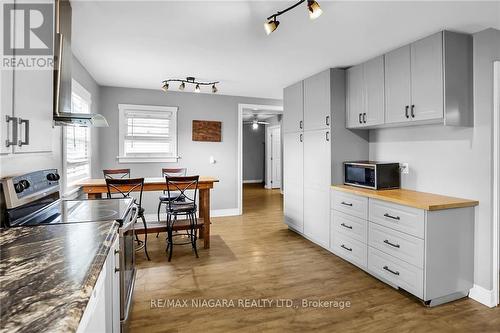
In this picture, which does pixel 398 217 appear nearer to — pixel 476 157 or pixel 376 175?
pixel 376 175

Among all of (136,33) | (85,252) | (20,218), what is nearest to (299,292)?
(85,252)

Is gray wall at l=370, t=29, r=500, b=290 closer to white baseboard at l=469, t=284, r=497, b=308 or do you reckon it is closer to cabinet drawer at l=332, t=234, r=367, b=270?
white baseboard at l=469, t=284, r=497, b=308

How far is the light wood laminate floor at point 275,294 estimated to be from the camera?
6.98 feet

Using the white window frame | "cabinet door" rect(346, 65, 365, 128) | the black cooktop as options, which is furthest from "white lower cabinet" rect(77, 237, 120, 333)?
"cabinet door" rect(346, 65, 365, 128)

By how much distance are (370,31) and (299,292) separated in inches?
96.8

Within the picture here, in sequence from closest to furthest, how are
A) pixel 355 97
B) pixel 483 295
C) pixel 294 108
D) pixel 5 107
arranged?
pixel 5 107
pixel 483 295
pixel 355 97
pixel 294 108

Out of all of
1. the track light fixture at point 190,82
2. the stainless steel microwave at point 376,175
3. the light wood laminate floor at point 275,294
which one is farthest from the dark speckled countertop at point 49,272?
the track light fixture at point 190,82

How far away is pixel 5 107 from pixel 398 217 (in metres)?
2.85

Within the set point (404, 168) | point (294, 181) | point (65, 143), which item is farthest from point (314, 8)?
point (294, 181)

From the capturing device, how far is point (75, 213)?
1954 mm

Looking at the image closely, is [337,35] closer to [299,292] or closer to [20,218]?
Result: [299,292]

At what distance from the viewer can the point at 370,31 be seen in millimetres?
2555

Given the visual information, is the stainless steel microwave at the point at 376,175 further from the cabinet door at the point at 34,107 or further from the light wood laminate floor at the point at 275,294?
the cabinet door at the point at 34,107

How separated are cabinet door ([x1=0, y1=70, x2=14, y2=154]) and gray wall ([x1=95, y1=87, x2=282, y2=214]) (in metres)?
3.85
